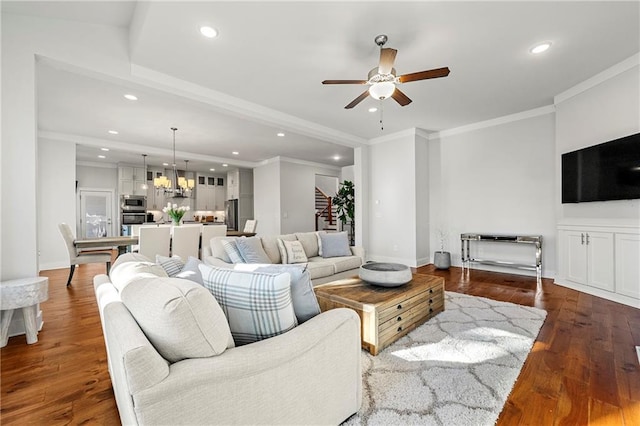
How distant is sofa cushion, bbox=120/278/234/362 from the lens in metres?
0.96

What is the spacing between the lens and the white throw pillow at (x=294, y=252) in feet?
12.2

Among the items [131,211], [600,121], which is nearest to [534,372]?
[600,121]

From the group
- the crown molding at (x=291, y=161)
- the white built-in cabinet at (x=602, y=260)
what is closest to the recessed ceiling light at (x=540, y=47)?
the white built-in cabinet at (x=602, y=260)

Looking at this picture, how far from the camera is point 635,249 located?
319cm

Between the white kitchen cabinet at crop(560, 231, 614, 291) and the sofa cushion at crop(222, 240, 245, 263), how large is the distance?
440 centimetres

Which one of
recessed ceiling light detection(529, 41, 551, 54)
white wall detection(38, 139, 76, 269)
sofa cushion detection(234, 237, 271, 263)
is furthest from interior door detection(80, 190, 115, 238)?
recessed ceiling light detection(529, 41, 551, 54)

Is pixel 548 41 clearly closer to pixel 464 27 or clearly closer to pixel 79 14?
pixel 464 27

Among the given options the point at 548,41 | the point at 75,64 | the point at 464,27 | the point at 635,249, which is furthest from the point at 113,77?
the point at 635,249

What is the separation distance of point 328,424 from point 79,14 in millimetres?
3954

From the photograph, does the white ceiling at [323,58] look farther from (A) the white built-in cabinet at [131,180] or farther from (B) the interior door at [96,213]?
(B) the interior door at [96,213]

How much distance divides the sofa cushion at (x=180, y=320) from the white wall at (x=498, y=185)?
5.45 metres

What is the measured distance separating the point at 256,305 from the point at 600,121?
4.79m

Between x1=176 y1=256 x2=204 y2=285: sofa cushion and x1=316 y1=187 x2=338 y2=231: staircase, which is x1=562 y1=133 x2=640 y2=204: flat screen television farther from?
x1=316 y1=187 x2=338 y2=231: staircase

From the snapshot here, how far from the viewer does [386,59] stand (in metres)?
2.48
